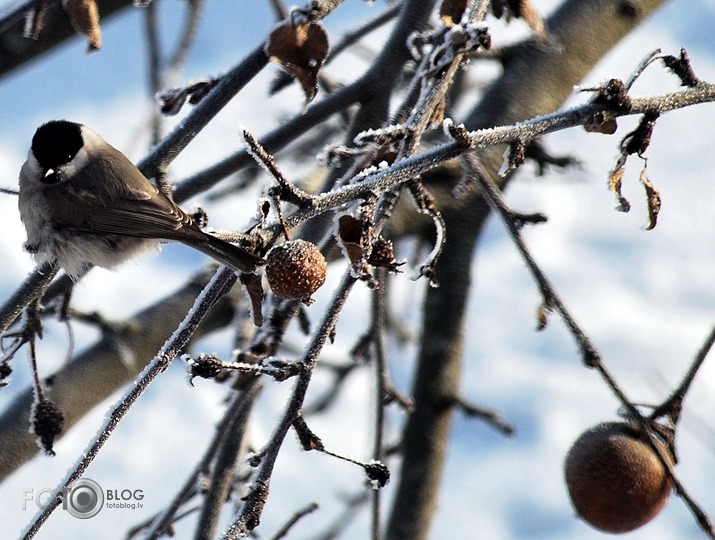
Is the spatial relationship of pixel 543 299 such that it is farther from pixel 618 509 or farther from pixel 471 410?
pixel 471 410

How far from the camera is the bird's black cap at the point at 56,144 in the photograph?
2.73 m

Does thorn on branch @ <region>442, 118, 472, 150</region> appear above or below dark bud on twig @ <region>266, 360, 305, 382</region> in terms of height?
above

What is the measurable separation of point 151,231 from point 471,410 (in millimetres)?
1323

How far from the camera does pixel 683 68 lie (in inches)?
60.8

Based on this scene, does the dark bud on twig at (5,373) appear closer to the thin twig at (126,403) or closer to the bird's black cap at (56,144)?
the thin twig at (126,403)

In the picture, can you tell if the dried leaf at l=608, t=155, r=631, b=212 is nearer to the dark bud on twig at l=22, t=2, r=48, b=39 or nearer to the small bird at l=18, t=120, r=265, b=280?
the small bird at l=18, t=120, r=265, b=280

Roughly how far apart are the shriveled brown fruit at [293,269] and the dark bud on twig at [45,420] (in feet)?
2.81

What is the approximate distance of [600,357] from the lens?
1591 mm

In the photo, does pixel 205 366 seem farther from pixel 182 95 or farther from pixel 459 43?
pixel 182 95

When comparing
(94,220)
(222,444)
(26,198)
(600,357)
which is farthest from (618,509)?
(26,198)

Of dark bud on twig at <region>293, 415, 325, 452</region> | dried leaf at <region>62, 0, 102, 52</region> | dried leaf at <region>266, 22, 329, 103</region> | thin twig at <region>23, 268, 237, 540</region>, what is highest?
dried leaf at <region>62, 0, 102, 52</region>

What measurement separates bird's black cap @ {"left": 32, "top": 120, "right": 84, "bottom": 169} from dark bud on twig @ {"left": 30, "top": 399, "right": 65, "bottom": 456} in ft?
3.27

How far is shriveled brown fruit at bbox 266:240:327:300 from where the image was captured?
1.30 metres

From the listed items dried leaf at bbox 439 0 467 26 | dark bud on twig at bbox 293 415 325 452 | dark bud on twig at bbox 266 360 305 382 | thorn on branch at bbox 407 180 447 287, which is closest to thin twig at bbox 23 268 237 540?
dark bud on twig at bbox 266 360 305 382
